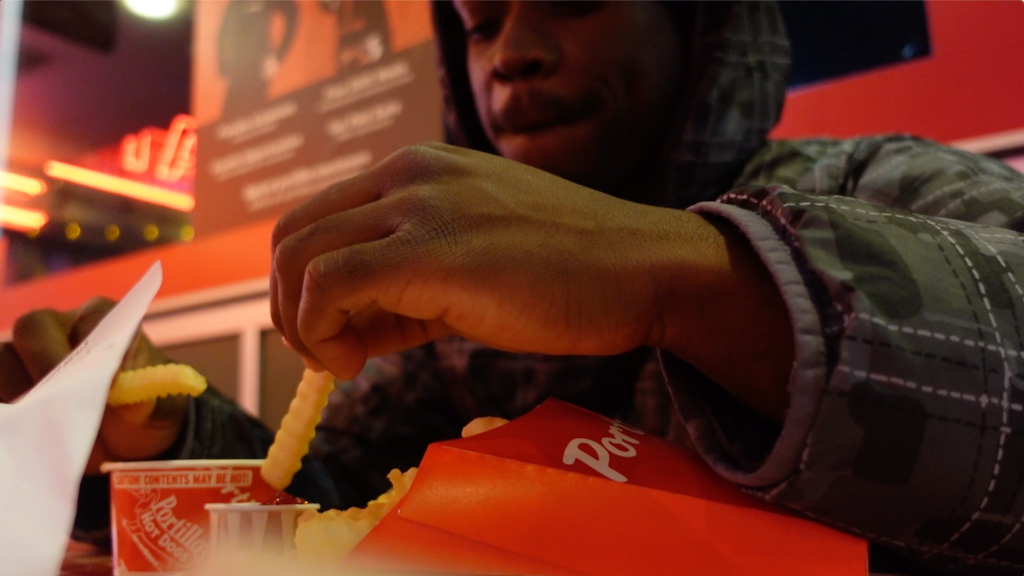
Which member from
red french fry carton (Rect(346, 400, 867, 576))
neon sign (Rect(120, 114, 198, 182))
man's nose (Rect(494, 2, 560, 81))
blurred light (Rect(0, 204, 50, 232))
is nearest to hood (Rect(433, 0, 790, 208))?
man's nose (Rect(494, 2, 560, 81))

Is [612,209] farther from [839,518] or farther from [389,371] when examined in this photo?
[389,371]

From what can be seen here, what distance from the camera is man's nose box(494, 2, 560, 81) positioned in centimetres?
83

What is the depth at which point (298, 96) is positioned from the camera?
5.79 feet

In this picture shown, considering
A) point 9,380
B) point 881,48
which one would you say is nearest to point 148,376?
point 9,380

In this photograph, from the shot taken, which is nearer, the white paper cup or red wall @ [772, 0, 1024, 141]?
the white paper cup

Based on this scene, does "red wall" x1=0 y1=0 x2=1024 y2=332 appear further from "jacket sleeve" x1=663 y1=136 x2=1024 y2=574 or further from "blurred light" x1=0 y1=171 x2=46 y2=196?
"blurred light" x1=0 y1=171 x2=46 y2=196

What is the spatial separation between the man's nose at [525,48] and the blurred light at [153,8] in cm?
177

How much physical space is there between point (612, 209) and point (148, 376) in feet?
1.19

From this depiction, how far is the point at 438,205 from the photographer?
389 millimetres

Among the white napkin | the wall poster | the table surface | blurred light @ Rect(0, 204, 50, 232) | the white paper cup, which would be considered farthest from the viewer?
blurred light @ Rect(0, 204, 50, 232)

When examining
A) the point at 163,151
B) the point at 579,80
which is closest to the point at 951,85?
the point at 579,80

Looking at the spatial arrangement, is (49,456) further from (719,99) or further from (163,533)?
(719,99)

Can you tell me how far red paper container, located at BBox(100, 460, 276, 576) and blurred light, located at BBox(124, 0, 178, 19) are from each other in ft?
6.86

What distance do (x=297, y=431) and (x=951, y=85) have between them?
1063 mm
